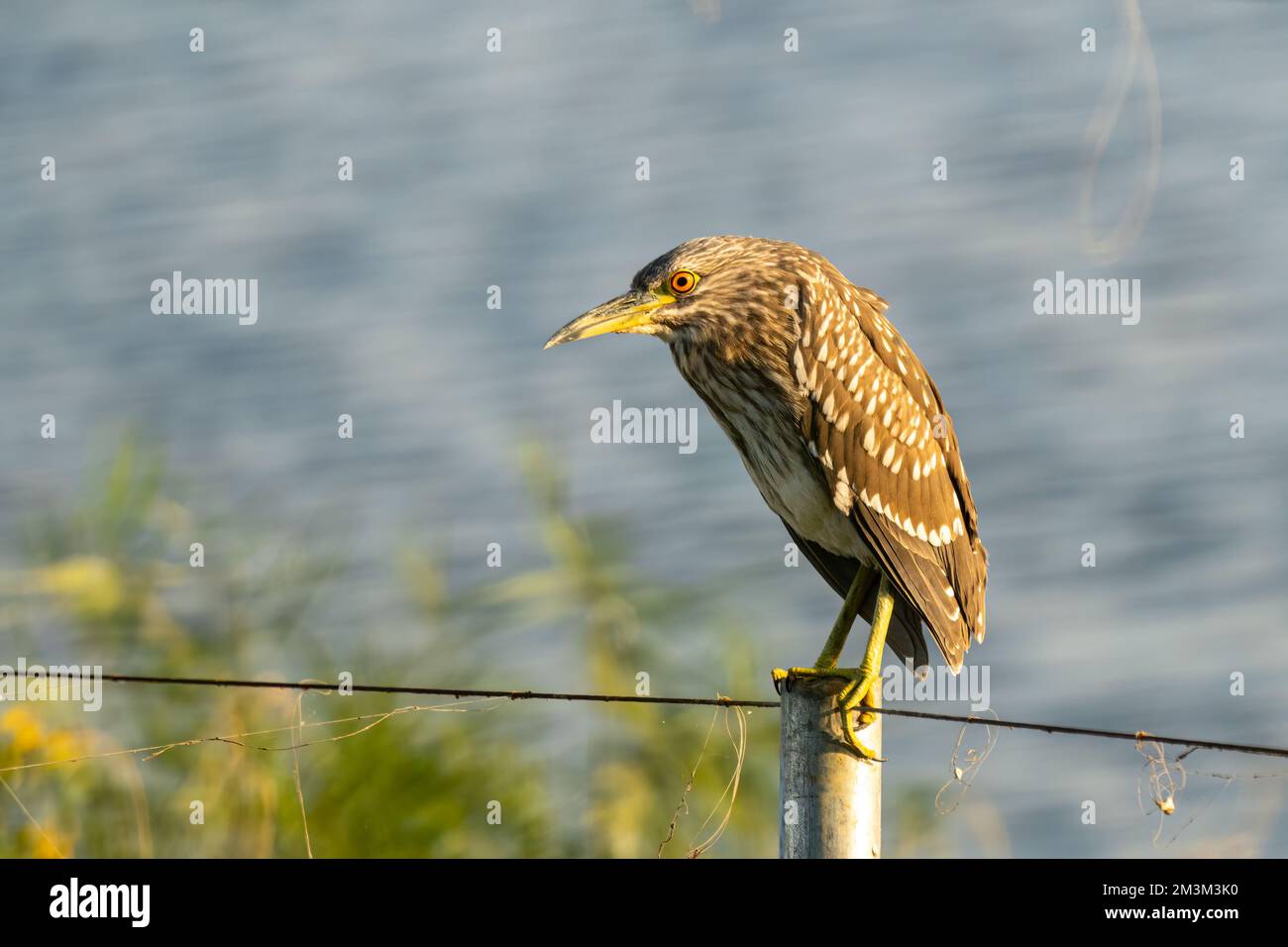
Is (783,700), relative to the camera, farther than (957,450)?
No

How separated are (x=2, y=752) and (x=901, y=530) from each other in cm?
274

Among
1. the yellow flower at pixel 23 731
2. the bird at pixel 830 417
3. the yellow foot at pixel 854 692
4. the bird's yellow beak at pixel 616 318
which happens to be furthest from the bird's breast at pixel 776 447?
the yellow flower at pixel 23 731

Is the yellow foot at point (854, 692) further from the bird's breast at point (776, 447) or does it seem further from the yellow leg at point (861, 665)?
the bird's breast at point (776, 447)

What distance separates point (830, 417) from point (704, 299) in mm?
441

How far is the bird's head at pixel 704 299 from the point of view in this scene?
131 inches

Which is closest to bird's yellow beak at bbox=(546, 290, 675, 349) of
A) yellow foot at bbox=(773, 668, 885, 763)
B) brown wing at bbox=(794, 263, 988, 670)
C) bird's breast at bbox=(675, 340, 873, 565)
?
bird's breast at bbox=(675, 340, 873, 565)

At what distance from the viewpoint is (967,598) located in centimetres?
342

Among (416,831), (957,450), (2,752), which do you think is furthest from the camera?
(416,831)

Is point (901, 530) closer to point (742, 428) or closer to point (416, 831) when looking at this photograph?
point (742, 428)

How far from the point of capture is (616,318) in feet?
11.0

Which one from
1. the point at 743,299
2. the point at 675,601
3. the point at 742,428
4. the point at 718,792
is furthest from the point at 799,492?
the point at 675,601

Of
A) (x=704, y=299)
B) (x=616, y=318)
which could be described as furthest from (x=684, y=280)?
(x=616, y=318)

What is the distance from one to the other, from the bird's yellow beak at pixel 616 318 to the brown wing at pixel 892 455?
1.28 ft

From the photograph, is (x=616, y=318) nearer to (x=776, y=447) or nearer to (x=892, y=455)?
(x=776, y=447)
